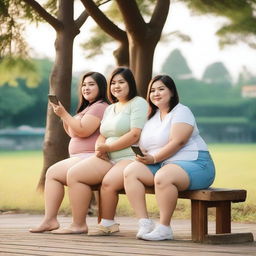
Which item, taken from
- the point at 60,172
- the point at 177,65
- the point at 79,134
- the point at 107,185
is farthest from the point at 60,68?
the point at 177,65

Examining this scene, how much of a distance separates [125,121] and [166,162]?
50 cm

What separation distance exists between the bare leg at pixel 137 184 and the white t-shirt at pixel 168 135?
0.18 meters

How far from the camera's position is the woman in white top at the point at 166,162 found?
17.6ft

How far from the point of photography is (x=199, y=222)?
17.7 feet

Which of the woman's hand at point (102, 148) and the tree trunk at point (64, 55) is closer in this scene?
the woman's hand at point (102, 148)

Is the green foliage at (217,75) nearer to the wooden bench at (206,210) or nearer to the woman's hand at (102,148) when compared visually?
the woman's hand at (102,148)

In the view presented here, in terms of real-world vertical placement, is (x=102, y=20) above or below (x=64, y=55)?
above

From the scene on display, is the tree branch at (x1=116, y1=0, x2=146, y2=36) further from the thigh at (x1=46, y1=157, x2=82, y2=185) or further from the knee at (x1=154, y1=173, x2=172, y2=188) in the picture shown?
the knee at (x1=154, y1=173, x2=172, y2=188)

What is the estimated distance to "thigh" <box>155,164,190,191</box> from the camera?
5340 mm

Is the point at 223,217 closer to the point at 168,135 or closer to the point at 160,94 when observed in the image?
the point at 168,135

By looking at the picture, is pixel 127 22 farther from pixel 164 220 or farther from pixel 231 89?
pixel 231 89

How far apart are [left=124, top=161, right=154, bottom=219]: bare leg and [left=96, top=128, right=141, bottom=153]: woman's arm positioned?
0.33 meters

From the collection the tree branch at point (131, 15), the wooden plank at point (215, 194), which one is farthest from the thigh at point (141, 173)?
the tree branch at point (131, 15)

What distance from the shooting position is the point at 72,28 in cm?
1021
